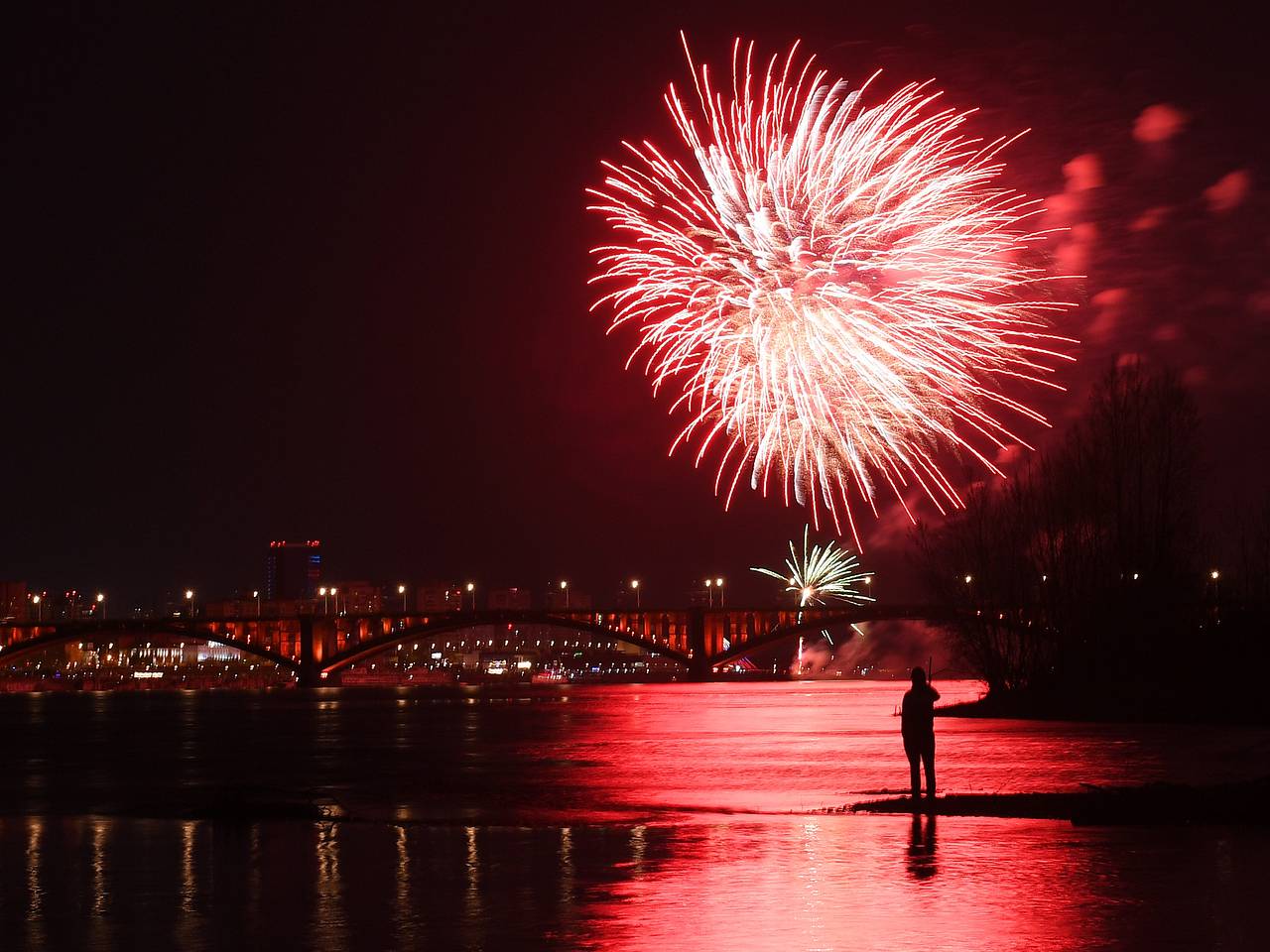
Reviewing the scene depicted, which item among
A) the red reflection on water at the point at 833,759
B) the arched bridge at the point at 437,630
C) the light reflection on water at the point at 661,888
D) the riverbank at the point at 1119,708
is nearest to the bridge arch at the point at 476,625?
the arched bridge at the point at 437,630

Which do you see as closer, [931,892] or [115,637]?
[931,892]

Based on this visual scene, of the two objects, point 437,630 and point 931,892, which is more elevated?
point 437,630

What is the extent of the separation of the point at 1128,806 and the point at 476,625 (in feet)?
486

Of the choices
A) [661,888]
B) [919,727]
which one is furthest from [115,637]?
[661,888]

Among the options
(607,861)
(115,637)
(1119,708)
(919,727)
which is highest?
(115,637)

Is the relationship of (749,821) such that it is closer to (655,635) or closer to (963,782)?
(963,782)

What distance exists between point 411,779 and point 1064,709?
41483 millimetres

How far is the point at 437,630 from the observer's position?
16762 cm

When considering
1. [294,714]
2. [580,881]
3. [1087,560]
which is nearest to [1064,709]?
[1087,560]

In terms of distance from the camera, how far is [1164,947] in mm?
12070

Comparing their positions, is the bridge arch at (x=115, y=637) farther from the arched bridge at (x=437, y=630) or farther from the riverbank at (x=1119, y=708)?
the riverbank at (x=1119, y=708)

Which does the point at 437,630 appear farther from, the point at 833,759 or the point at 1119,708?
the point at 833,759

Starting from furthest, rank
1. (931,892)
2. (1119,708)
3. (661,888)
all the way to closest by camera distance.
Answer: (1119,708) < (661,888) < (931,892)

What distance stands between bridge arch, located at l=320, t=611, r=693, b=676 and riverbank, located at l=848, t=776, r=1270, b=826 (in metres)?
136
